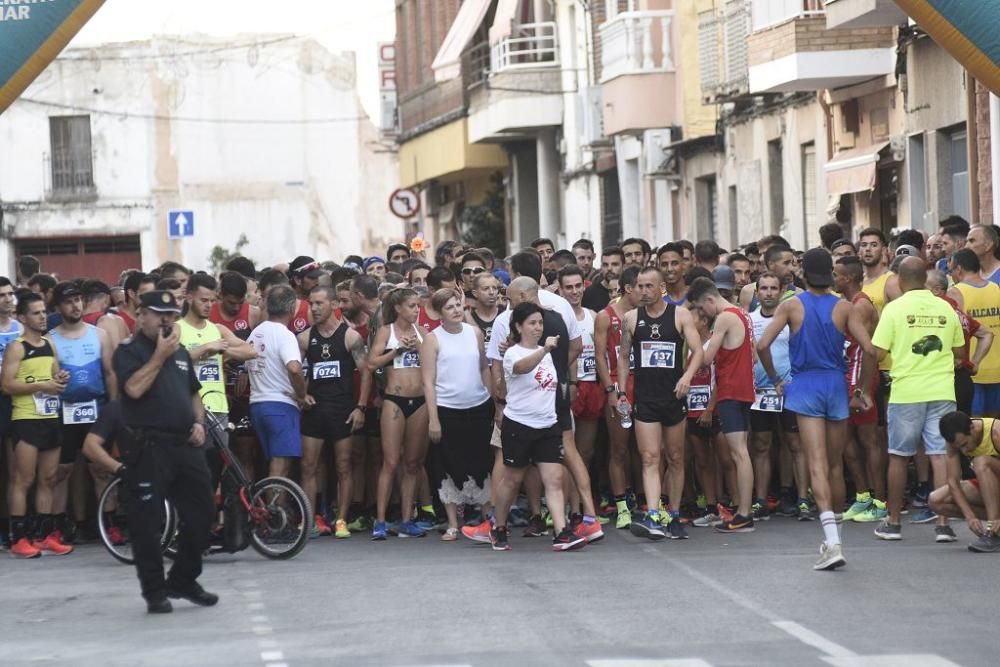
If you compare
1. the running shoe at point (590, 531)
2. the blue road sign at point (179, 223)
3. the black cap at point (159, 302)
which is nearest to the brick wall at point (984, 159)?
the running shoe at point (590, 531)

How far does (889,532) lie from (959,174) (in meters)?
12.4

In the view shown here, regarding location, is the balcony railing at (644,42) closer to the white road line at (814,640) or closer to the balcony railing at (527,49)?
the balcony railing at (527,49)

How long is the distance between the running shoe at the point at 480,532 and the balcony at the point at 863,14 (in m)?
12.6

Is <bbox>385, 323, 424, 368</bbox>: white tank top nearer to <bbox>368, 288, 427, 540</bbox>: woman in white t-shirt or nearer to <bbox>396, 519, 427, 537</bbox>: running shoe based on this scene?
<bbox>368, 288, 427, 540</bbox>: woman in white t-shirt

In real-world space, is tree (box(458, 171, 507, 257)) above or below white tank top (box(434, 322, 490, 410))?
above

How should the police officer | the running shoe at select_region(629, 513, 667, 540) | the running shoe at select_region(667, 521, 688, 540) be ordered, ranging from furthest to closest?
the running shoe at select_region(667, 521, 688, 540)
the running shoe at select_region(629, 513, 667, 540)
the police officer

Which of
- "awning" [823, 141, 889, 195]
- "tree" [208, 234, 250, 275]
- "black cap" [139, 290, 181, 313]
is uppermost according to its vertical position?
"awning" [823, 141, 889, 195]

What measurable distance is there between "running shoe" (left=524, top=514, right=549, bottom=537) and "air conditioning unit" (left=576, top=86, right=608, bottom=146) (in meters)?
25.3

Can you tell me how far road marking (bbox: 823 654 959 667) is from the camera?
9.73 metres

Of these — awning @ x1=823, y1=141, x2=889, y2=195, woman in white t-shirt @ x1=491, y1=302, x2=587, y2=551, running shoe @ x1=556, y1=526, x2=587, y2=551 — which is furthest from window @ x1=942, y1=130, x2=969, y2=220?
running shoe @ x1=556, y1=526, x2=587, y2=551

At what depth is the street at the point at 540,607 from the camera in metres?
10.4

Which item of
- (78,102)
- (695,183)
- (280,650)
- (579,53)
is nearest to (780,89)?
(695,183)

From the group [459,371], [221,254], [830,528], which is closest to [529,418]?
[459,371]

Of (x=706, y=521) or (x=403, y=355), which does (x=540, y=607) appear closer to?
(x=403, y=355)
